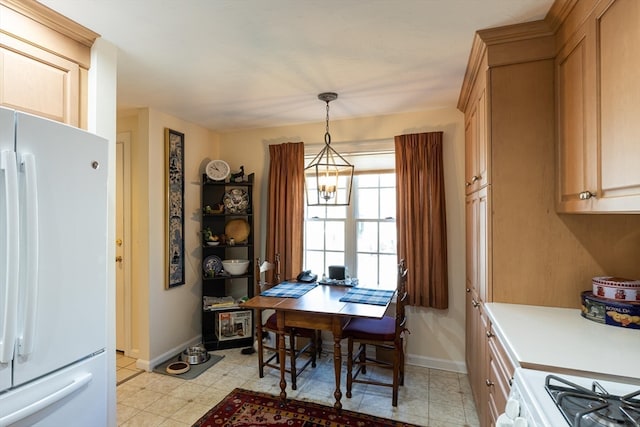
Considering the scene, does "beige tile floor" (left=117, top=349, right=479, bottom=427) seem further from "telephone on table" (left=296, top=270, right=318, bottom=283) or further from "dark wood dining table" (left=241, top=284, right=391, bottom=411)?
"telephone on table" (left=296, top=270, right=318, bottom=283)

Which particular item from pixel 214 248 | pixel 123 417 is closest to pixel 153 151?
pixel 214 248

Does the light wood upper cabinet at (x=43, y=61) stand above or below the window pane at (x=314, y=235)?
above

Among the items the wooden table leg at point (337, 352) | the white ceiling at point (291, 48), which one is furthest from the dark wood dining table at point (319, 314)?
the white ceiling at point (291, 48)

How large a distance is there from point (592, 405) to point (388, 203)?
2555 mm

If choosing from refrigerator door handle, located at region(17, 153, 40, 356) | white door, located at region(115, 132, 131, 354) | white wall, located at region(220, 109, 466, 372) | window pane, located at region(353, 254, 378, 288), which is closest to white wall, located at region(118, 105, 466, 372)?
white wall, located at region(220, 109, 466, 372)

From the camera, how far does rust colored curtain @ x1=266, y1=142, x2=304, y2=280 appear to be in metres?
3.47

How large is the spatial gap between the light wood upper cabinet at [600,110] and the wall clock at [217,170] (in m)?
3.04

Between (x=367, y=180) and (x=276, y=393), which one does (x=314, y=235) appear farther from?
(x=276, y=393)

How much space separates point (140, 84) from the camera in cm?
247

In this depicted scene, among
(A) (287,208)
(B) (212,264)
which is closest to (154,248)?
(B) (212,264)

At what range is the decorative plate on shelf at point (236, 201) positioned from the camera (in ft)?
12.0

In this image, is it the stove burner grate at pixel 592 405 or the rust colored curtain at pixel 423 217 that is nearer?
the stove burner grate at pixel 592 405

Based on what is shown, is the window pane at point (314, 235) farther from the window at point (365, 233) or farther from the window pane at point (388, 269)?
the window pane at point (388, 269)

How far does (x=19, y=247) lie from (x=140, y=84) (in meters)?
1.70
